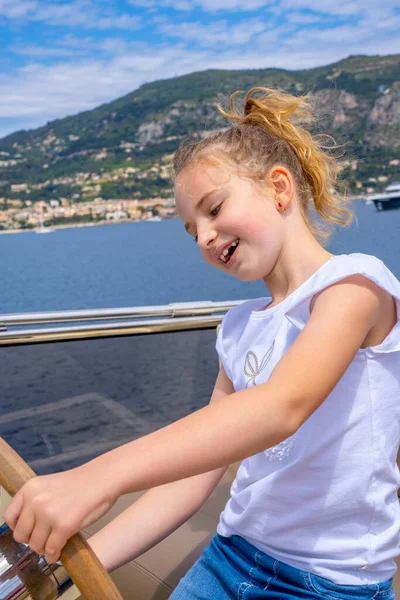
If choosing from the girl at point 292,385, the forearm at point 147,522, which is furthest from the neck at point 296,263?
the forearm at point 147,522

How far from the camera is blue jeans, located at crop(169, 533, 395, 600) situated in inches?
38.1

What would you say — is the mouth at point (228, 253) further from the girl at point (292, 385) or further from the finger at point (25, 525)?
the finger at point (25, 525)

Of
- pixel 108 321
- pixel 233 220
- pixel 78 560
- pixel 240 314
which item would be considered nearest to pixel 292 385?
pixel 78 560

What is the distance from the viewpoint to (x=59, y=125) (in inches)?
1527

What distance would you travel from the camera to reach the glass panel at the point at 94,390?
7.91ft

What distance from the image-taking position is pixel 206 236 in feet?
3.51

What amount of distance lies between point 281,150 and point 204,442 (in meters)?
0.66

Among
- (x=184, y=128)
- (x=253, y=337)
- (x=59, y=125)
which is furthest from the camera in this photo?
(x=59, y=125)

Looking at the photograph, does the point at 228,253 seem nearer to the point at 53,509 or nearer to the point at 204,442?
the point at 204,442

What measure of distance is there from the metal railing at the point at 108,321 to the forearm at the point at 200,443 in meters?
1.72

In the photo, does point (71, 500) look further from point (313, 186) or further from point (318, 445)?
point (313, 186)

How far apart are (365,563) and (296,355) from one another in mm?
390

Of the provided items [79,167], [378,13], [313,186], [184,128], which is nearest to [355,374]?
[313,186]

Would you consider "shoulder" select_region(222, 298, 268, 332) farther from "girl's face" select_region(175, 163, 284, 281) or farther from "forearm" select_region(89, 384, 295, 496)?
"forearm" select_region(89, 384, 295, 496)
